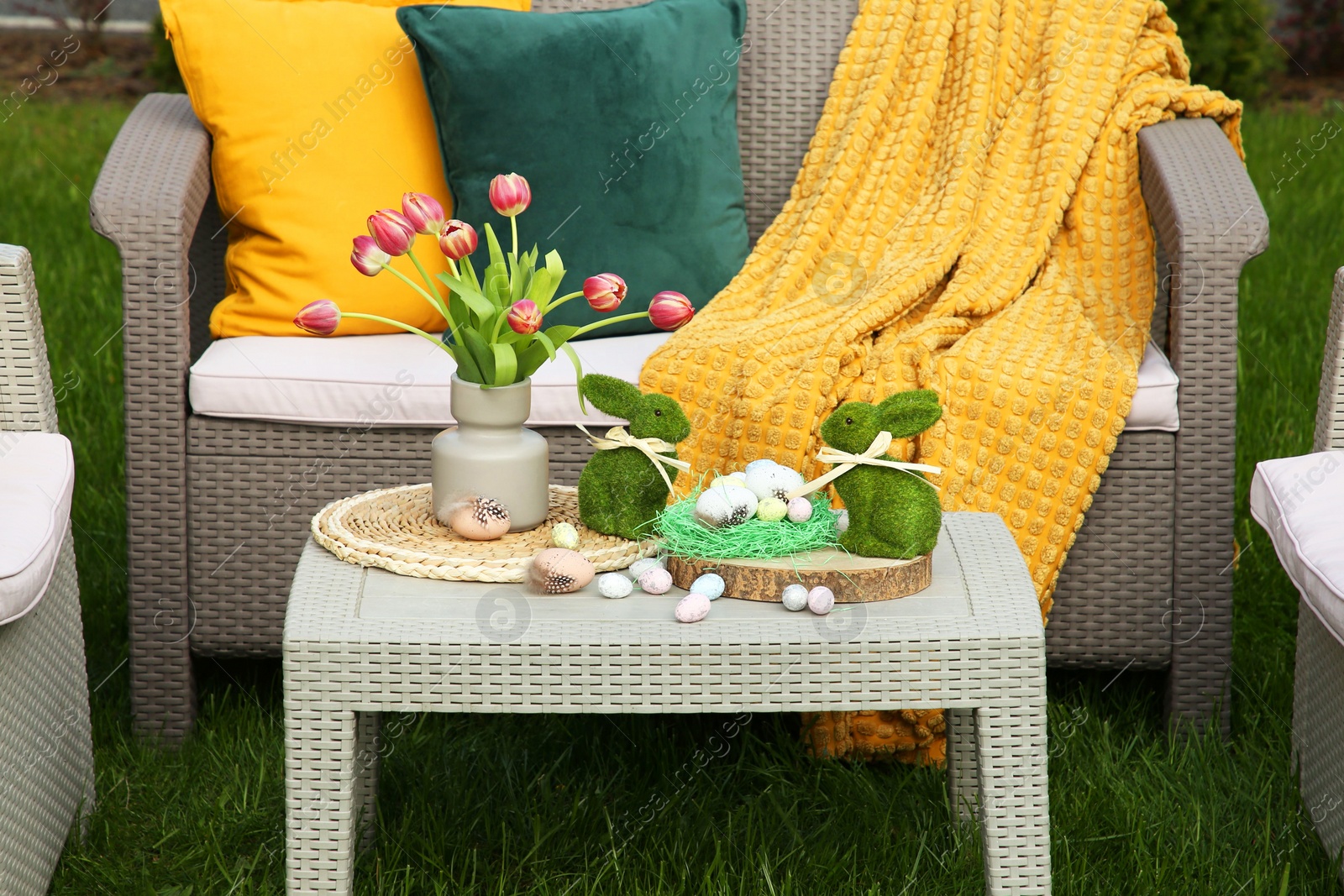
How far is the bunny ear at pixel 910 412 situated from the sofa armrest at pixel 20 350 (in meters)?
0.93

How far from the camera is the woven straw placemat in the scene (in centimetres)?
128

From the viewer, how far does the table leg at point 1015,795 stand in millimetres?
1195

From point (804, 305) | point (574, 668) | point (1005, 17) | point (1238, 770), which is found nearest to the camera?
point (574, 668)

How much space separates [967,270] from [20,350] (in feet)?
4.15

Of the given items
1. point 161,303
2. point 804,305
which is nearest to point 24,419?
point 161,303

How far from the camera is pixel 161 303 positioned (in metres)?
1.77

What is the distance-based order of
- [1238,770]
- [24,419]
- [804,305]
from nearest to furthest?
1. [24,419]
2. [1238,770]
3. [804,305]

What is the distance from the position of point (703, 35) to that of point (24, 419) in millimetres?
1143

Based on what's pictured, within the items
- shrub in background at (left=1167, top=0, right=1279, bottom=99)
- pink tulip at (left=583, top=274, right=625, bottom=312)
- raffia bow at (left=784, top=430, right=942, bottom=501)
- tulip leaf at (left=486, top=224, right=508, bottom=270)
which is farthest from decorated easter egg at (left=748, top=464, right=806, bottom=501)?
shrub in background at (left=1167, top=0, right=1279, bottom=99)

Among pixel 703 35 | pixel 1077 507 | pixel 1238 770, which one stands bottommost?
pixel 1238 770

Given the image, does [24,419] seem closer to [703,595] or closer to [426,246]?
[426,246]

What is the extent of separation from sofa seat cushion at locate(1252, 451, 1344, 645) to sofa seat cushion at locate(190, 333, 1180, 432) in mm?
221

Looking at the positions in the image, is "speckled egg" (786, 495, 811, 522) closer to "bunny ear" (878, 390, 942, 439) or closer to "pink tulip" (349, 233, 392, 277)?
"bunny ear" (878, 390, 942, 439)

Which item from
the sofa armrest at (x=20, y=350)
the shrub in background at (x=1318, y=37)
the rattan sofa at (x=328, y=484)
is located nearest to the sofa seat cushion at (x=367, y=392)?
the rattan sofa at (x=328, y=484)
